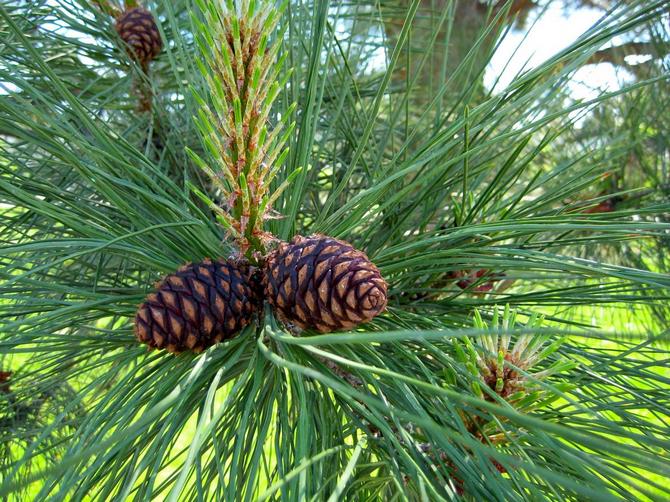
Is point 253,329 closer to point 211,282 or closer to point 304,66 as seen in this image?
point 211,282

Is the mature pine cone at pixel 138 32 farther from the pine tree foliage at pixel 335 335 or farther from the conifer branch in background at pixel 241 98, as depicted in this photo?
the conifer branch in background at pixel 241 98

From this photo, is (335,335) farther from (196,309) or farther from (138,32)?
(138,32)

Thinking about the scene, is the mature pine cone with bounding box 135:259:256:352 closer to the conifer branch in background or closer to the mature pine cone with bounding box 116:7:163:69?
the conifer branch in background

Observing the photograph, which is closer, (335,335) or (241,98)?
(335,335)

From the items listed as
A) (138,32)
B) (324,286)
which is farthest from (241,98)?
(138,32)

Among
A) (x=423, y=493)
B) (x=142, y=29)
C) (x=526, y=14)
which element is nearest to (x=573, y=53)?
(x=423, y=493)
